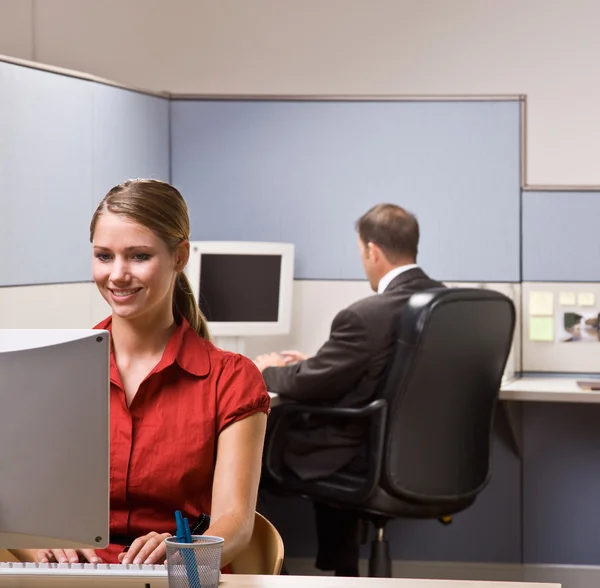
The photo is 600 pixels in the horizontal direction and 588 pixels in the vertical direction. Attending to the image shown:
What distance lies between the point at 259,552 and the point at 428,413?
1347 mm

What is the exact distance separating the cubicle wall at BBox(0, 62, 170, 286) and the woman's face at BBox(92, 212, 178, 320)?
3.95ft

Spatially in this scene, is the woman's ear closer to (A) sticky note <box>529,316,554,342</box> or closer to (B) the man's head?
(B) the man's head

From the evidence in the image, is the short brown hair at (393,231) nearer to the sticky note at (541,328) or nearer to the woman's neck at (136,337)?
the sticky note at (541,328)

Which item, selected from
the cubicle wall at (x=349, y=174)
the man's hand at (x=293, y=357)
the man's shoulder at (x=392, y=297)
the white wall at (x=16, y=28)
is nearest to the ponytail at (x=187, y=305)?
the man's shoulder at (x=392, y=297)

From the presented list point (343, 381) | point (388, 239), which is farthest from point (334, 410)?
point (388, 239)

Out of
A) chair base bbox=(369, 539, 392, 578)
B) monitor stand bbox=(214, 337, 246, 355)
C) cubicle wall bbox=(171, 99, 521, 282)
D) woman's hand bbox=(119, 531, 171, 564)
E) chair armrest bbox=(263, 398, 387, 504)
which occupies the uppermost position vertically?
cubicle wall bbox=(171, 99, 521, 282)

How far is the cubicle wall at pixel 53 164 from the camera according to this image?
2963 millimetres

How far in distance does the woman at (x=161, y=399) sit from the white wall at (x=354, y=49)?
2.27m

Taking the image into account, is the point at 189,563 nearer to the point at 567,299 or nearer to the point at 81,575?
the point at 81,575

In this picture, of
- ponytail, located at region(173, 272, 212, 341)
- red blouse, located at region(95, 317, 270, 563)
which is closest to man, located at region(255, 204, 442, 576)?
ponytail, located at region(173, 272, 212, 341)

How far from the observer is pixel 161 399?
6.01 ft

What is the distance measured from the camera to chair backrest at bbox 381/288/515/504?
118 inches

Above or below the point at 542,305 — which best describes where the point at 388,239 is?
above

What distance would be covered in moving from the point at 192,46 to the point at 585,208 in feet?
5.36
